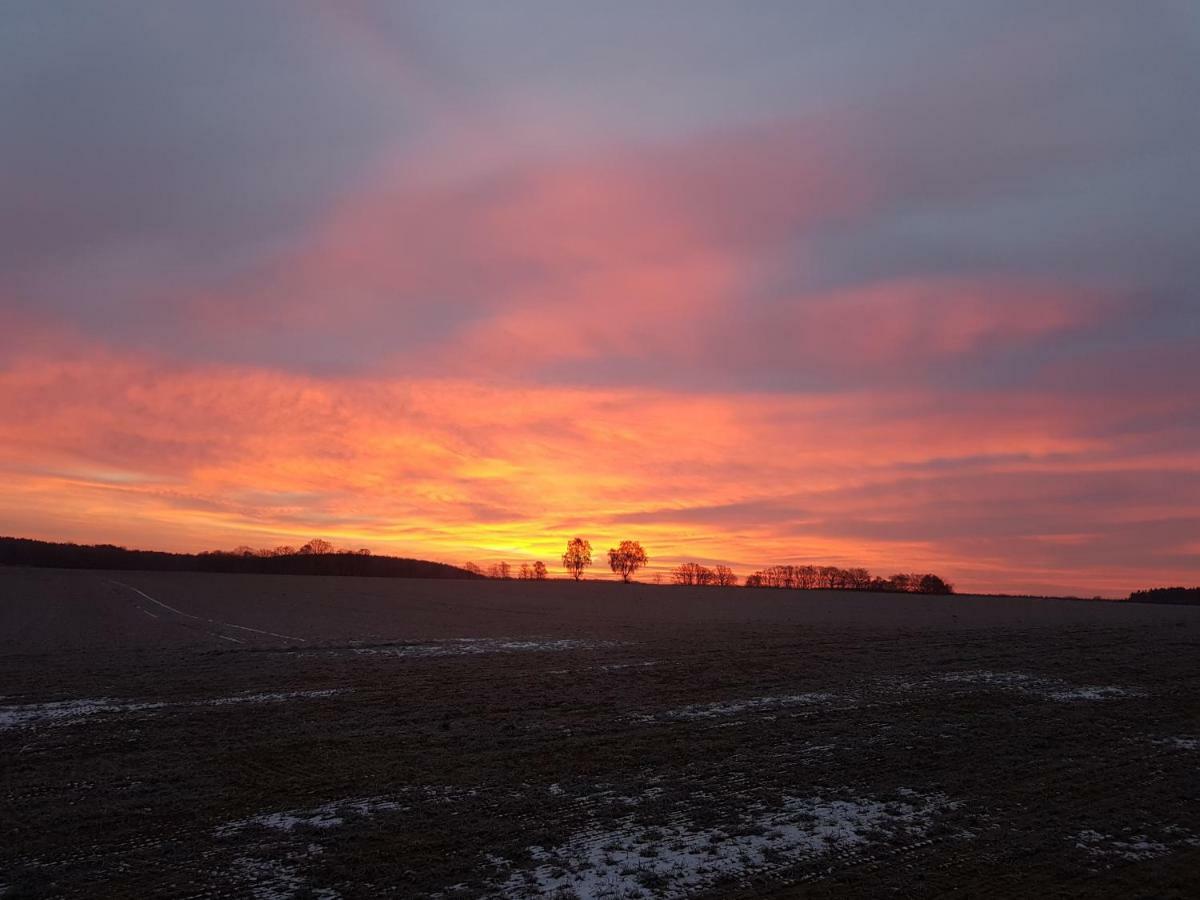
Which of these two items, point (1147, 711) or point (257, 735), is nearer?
point (257, 735)

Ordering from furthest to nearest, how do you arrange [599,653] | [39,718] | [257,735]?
1. [599,653]
2. [39,718]
3. [257,735]

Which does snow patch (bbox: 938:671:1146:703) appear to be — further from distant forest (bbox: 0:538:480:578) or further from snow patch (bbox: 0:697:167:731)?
distant forest (bbox: 0:538:480:578)

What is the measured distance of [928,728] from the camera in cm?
1159

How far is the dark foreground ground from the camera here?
20.9 feet

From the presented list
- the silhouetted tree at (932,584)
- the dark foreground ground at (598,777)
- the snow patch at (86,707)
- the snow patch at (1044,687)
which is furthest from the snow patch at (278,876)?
the silhouetted tree at (932,584)

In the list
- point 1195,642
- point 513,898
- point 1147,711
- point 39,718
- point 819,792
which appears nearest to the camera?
point 513,898

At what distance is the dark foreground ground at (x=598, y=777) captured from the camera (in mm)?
6367

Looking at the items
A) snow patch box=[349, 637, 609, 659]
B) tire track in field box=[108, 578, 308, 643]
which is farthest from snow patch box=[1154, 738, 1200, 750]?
tire track in field box=[108, 578, 308, 643]

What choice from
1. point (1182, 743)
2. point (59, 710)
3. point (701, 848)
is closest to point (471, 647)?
point (59, 710)

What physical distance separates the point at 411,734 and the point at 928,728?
7.79 meters

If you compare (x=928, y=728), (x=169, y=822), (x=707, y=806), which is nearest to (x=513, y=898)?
(x=707, y=806)

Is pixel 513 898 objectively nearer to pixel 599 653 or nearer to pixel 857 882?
pixel 857 882

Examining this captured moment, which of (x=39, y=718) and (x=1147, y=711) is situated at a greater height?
(x=1147, y=711)

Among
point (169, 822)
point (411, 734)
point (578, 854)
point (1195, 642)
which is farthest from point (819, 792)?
point (1195, 642)
